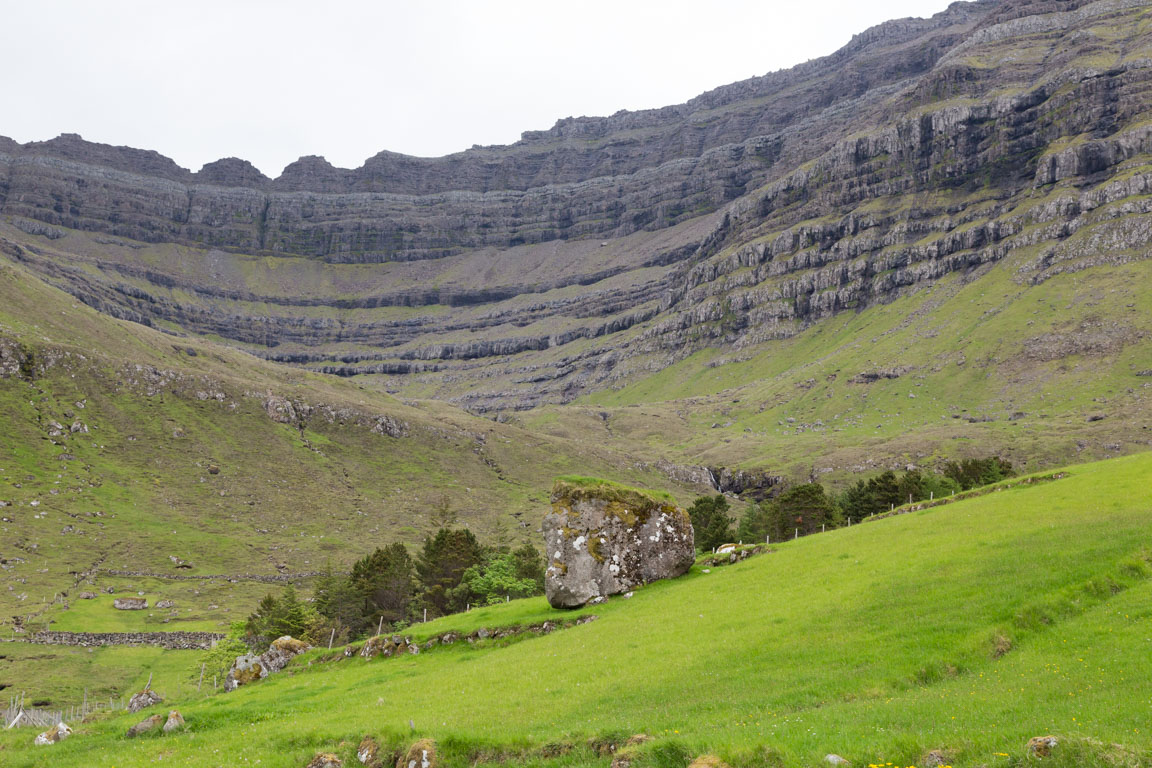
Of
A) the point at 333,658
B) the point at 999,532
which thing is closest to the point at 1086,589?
the point at 999,532

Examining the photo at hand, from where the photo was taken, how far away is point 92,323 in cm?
17750

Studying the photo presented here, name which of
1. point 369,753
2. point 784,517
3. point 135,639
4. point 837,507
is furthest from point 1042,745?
point 135,639

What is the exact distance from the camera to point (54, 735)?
24.8 m

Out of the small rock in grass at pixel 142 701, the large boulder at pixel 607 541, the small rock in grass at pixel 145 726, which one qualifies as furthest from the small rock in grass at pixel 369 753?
the small rock in grass at pixel 142 701

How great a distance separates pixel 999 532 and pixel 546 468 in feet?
519

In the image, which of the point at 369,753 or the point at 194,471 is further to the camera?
the point at 194,471

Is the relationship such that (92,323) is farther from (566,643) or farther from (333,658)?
(566,643)

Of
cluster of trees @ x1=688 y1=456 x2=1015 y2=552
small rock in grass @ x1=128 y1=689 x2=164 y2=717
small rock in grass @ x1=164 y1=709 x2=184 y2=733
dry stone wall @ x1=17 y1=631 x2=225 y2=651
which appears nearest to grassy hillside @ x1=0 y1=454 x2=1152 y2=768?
small rock in grass @ x1=164 y1=709 x2=184 y2=733

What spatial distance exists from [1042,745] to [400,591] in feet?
245

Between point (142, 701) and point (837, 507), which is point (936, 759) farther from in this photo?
point (837, 507)

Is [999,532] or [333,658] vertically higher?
[999,532]

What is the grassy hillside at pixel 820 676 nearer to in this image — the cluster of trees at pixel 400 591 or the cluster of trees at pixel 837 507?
the cluster of trees at pixel 400 591

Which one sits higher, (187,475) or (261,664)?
(261,664)

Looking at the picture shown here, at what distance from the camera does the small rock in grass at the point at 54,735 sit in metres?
24.2
